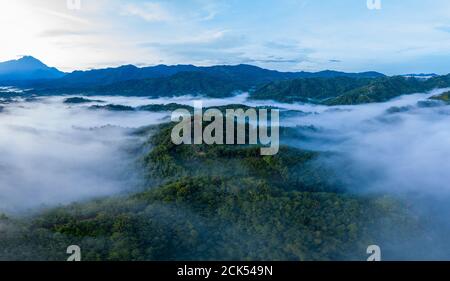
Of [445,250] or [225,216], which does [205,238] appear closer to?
[225,216]

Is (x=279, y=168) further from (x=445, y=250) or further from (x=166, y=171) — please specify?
(x=445, y=250)

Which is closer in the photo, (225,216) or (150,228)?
(150,228)

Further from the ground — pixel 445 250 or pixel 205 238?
pixel 205 238
